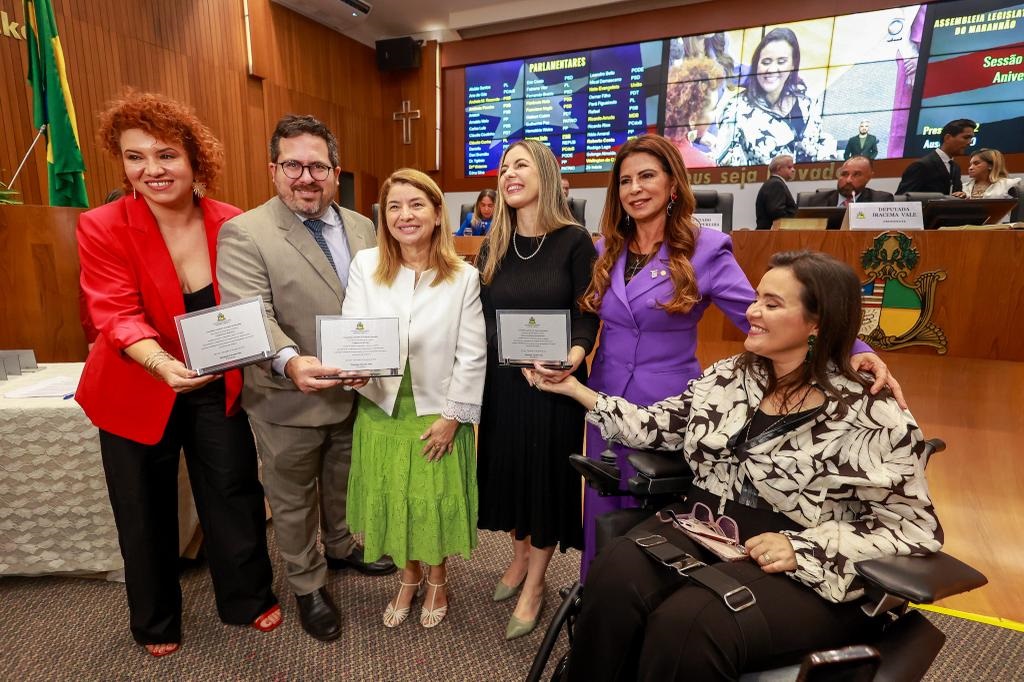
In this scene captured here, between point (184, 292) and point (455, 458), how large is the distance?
3.21 feet

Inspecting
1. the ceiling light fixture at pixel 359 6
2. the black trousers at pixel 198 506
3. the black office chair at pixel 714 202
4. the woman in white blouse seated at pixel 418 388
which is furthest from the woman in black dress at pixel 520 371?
the ceiling light fixture at pixel 359 6

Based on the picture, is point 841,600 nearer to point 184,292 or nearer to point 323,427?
point 323,427

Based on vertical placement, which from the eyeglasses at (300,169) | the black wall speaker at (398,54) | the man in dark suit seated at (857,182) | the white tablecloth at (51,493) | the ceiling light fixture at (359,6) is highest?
the ceiling light fixture at (359,6)

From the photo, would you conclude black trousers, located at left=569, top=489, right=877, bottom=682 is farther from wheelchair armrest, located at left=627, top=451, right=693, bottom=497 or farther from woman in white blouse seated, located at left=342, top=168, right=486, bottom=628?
woman in white blouse seated, located at left=342, top=168, right=486, bottom=628

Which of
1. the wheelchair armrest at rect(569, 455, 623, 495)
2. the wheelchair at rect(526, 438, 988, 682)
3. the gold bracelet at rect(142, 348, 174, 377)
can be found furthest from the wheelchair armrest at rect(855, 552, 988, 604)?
the gold bracelet at rect(142, 348, 174, 377)

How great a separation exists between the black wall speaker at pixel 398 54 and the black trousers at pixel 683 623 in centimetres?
889

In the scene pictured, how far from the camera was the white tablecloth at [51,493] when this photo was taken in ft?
6.20

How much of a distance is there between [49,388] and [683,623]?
2.39 m

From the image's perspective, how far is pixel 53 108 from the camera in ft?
10.8

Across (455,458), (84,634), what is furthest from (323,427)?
(84,634)

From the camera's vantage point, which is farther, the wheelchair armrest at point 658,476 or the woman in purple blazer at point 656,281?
the woman in purple blazer at point 656,281

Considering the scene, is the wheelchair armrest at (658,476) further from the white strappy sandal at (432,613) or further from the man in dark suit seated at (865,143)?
the man in dark suit seated at (865,143)

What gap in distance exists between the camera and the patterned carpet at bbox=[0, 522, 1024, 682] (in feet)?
5.45

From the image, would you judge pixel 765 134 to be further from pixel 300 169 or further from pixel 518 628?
pixel 518 628
